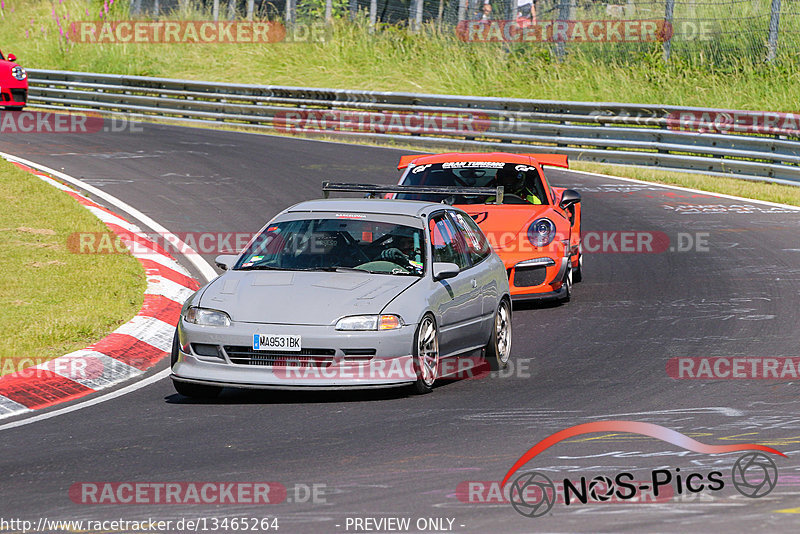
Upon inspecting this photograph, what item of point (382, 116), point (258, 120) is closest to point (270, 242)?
point (382, 116)

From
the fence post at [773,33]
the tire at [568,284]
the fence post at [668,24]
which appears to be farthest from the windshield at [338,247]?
the fence post at [668,24]

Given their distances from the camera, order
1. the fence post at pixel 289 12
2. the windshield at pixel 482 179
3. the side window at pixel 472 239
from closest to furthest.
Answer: the side window at pixel 472 239 < the windshield at pixel 482 179 < the fence post at pixel 289 12

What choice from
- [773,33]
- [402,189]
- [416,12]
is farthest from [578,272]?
[416,12]

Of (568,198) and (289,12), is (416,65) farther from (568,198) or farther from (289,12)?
(568,198)

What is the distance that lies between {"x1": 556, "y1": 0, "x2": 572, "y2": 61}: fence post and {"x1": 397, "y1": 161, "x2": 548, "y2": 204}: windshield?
1470 cm

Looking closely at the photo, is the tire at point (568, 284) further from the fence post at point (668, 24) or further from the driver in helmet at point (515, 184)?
the fence post at point (668, 24)

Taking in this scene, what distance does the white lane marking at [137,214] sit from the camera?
13714mm

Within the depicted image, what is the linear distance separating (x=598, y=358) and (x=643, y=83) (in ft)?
62.7

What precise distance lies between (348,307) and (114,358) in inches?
89.9

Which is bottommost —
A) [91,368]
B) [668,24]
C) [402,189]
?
[91,368]

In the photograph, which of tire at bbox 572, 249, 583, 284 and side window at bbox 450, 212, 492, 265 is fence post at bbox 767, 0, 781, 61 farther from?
side window at bbox 450, 212, 492, 265

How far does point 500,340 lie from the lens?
10.0 metres

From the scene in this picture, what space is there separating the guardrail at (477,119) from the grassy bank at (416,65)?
3811 millimetres

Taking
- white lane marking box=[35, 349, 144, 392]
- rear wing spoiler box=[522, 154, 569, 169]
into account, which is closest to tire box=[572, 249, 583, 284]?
rear wing spoiler box=[522, 154, 569, 169]
